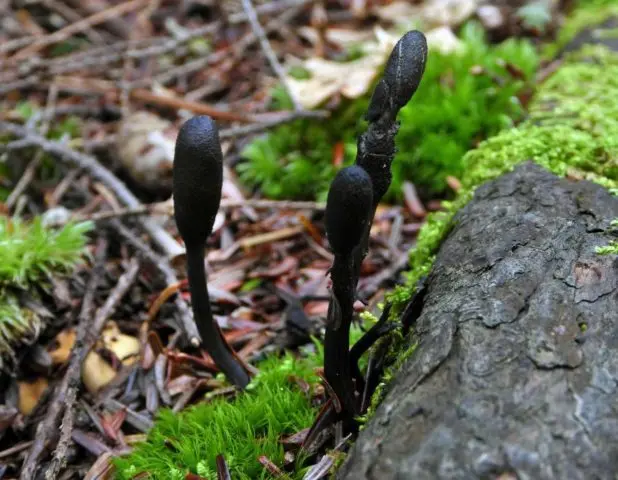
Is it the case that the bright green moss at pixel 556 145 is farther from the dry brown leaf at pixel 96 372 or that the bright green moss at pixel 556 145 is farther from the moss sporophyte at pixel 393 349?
the dry brown leaf at pixel 96 372

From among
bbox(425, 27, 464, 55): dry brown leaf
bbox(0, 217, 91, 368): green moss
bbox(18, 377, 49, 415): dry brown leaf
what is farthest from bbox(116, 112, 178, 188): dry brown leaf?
bbox(425, 27, 464, 55): dry brown leaf

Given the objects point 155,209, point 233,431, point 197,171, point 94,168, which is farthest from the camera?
point 94,168

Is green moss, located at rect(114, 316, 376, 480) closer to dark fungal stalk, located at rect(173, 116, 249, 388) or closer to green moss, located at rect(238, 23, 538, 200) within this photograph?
dark fungal stalk, located at rect(173, 116, 249, 388)

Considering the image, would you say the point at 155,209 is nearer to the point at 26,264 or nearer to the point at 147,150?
the point at 147,150

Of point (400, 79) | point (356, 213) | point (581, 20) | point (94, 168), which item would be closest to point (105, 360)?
point (94, 168)

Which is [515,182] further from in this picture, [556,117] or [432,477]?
[432,477]

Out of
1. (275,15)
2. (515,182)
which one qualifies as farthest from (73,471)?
(275,15)
